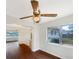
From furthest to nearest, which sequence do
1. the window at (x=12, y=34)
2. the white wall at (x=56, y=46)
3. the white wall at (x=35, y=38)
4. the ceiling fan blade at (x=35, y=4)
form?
the white wall at (x=35, y=38)
the window at (x=12, y=34)
the white wall at (x=56, y=46)
the ceiling fan blade at (x=35, y=4)

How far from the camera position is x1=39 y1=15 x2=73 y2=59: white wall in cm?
401

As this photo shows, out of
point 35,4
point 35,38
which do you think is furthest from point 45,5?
point 35,38

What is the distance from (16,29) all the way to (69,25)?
2.47 m

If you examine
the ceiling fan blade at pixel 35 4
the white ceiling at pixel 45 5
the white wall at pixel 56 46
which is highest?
the white ceiling at pixel 45 5

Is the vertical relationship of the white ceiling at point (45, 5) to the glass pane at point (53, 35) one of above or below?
above

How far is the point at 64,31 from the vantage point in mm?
4414

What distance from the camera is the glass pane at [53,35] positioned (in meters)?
4.81

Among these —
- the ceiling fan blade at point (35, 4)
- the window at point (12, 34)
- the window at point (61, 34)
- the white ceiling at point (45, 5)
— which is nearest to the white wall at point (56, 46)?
the window at point (61, 34)

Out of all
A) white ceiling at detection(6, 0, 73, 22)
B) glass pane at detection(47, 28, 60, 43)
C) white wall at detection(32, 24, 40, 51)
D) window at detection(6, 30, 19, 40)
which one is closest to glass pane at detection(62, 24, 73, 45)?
glass pane at detection(47, 28, 60, 43)

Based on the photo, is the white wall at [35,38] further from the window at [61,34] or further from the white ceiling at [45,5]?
the white ceiling at [45,5]

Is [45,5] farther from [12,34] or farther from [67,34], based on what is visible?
[12,34]

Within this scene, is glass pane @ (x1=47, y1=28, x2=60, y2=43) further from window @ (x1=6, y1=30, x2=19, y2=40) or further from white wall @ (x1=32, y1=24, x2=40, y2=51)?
window @ (x1=6, y1=30, x2=19, y2=40)
